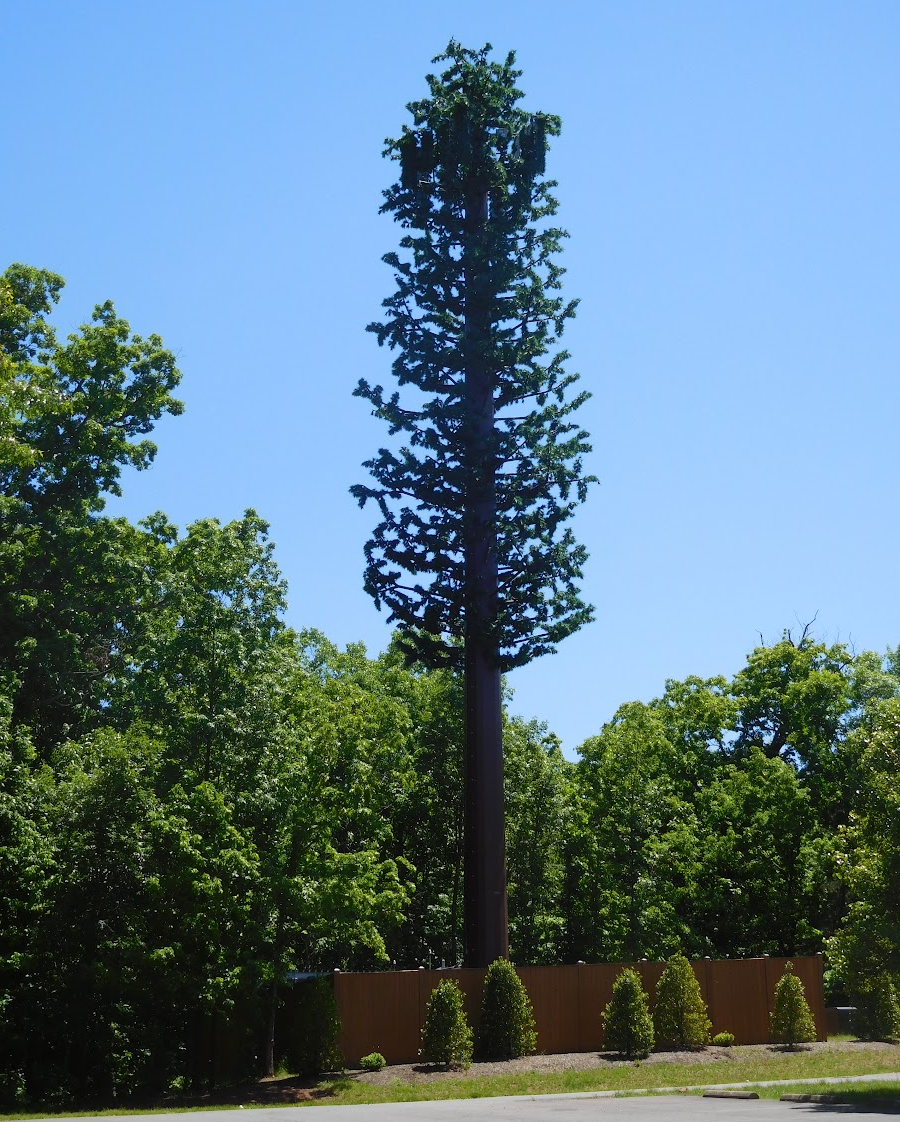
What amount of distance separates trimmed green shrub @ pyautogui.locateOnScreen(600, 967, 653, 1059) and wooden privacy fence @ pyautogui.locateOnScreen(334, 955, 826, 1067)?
1.50 metres

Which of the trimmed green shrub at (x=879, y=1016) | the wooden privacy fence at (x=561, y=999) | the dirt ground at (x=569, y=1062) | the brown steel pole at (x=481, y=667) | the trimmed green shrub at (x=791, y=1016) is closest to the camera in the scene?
the dirt ground at (x=569, y=1062)

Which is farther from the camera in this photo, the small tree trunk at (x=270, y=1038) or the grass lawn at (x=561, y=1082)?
the small tree trunk at (x=270, y=1038)

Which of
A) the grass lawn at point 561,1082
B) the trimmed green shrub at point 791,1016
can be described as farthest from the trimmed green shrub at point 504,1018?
the trimmed green shrub at point 791,1016

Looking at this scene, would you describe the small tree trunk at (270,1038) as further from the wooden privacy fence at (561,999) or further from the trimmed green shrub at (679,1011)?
the trimmed green shrub at (679,1011)

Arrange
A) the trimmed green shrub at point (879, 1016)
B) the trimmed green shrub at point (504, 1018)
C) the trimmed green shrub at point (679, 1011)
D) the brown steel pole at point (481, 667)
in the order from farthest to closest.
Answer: the brown steel pole at point (481, 667) → the trimmed green shrub at point (879, 1016) → the trimmed green shrub at point (679, 1011) → the trimmed green shrub at point (504, 1018)

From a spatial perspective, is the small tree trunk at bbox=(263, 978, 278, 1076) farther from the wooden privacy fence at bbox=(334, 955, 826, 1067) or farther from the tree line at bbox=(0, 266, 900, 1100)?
the wooden privacy fence at bbox=(334, 955, 826, 1067)

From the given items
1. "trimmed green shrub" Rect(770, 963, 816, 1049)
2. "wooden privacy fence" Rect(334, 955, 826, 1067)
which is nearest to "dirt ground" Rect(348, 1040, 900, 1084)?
"trimmed green shrub" Rect(770, 963, 816, 1049)

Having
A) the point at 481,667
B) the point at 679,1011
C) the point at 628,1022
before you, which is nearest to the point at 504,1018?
the point at 628,1022

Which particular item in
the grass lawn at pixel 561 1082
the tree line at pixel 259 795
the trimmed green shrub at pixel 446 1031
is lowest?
the grass lawn at pixel 561 1082

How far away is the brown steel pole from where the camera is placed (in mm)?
31203

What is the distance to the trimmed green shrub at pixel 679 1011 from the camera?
29141 millimetres

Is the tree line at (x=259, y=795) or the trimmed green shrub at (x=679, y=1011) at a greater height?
the tree line at (x=259, y=795)

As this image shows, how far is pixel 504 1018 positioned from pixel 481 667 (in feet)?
30.7

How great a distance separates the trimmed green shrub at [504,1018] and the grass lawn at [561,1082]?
7.81 ft
